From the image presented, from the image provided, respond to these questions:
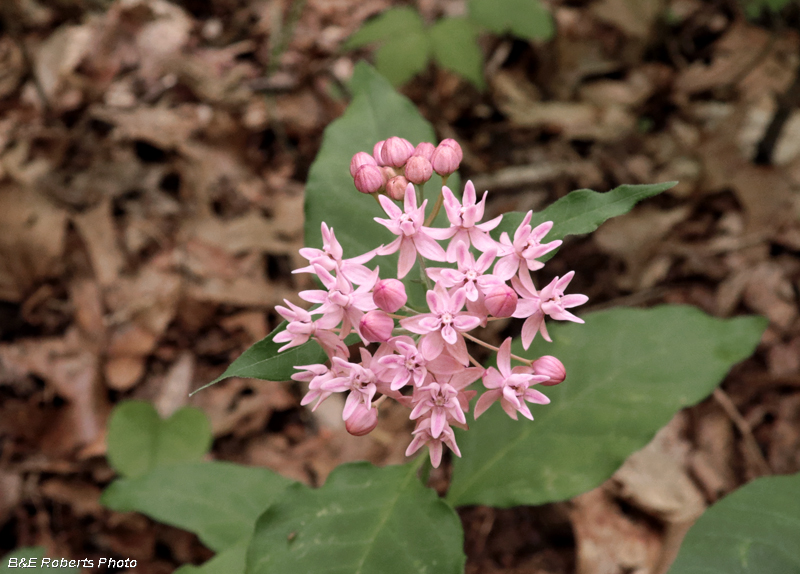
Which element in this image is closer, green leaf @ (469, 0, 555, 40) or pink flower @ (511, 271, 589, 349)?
pink flower @ (511, 271, 589, 349)

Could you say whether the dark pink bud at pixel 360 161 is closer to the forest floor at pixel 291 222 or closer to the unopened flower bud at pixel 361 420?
the unopened flower bud at pixel 361 420

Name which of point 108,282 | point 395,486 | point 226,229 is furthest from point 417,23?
point 395,486

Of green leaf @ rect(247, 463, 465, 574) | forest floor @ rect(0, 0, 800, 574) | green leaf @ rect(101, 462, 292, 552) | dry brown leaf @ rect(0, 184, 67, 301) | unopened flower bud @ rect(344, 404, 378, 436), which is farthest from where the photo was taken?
dry brown leaf @ rect(0, 184, 67, 301)

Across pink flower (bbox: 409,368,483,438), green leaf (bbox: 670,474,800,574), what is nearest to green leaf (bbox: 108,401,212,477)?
pink flower (bbox: 409,368,483,438)

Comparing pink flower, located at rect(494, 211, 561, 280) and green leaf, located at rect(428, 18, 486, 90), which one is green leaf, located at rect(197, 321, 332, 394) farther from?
green leaf, located at rect(428, 18, 486, 90)

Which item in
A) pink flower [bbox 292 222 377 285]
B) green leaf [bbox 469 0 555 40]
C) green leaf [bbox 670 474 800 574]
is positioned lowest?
green leaf [bbox 670 474 800 574]

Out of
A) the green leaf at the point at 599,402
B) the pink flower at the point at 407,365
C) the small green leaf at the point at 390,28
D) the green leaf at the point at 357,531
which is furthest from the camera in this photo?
the small green leaf at the point at 390,28

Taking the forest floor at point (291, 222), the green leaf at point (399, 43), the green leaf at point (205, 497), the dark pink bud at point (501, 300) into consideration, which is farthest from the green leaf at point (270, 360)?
the green leaf at point (399, 43)

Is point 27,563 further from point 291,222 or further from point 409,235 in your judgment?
point 291,222
